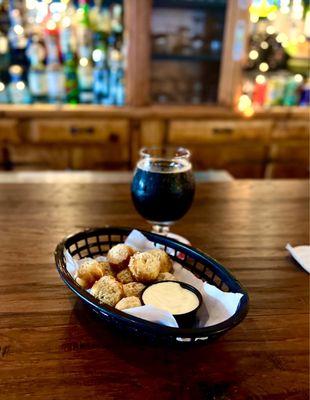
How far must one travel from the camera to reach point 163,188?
771 millimetres

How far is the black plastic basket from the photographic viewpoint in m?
0.47

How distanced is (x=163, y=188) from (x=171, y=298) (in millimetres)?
272

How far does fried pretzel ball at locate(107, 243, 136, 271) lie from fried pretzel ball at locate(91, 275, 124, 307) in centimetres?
6

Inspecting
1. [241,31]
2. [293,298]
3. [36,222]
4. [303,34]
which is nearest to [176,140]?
[241,31]

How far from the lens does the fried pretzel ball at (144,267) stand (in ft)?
1.94

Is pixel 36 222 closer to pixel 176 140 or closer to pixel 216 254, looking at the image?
pixel 216 254

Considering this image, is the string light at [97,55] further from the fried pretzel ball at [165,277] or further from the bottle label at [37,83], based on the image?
the fried pretzel ball at [165,277]

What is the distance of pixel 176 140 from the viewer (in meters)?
2.46

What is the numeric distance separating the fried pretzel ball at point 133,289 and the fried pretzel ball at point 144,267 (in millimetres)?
12

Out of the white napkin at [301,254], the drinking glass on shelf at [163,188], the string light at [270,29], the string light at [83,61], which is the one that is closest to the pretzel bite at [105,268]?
the drinking glass on shelf at [163,188]

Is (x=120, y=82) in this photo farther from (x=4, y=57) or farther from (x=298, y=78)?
(x=298, y=78)

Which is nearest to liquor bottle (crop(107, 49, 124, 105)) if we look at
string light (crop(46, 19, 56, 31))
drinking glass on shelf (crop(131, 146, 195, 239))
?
string light (crop(46, 19, 56, 31))

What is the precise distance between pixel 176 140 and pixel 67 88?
2.54ft

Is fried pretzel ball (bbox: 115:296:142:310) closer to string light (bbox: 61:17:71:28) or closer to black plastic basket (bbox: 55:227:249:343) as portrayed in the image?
black plastic basket (bbox: 55:227:249:343)
